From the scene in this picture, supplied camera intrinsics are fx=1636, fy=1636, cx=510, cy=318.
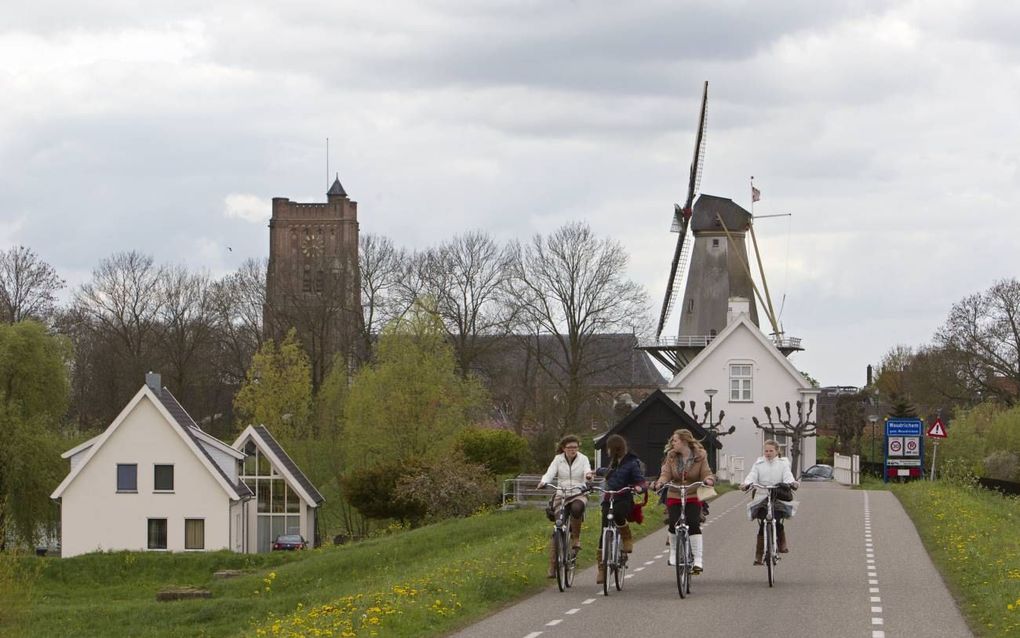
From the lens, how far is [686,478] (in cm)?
1995

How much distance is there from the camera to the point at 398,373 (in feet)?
249

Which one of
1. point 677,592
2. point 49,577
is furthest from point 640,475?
point 49,577

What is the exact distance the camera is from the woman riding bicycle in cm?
1980

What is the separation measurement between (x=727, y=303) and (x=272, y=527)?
84.2ft

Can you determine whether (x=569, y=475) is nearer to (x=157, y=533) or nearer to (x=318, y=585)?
(x=318, y=585)

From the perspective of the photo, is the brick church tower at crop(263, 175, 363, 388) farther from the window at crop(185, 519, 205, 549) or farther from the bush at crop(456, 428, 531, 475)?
the window at crop(185, 519, 205, 549)

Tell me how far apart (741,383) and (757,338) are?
2.17 meters

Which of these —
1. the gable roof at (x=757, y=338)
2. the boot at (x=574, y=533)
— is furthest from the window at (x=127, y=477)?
the boot at (x=574, y=533)

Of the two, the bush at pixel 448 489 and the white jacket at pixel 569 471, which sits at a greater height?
the white jacket at pixel 569 471

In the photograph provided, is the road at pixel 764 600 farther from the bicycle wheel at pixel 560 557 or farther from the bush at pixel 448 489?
the bush at pixel 448 489

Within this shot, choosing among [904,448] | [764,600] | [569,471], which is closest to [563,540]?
[569,471]

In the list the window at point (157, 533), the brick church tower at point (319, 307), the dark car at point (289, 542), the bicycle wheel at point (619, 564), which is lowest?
the dark car at point (289, 542)

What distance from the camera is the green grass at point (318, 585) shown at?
18.8m

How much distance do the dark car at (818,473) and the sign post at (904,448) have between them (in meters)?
9.72
